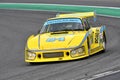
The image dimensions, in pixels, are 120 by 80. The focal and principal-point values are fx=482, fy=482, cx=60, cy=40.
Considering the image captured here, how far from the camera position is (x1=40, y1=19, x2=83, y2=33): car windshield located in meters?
14.3

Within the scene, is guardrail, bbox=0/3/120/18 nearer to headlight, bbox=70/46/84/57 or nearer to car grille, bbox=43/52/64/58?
headlight, bbox=70/46/84/57

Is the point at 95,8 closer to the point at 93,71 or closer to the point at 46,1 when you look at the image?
the point at 46,1

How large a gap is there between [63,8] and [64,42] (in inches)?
759

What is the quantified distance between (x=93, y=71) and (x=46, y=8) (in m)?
22.5

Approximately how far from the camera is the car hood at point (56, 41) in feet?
42.1

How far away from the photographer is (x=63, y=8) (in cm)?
3206

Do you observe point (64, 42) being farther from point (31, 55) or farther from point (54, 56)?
point (31, 55)

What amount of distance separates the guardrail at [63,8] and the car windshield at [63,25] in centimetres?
1185

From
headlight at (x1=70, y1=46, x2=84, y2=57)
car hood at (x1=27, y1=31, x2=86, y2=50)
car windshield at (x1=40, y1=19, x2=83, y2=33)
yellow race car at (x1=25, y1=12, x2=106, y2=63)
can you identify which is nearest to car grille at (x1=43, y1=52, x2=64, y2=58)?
yellow race car at (x1=25, y1=12, x2=106, y2=63)

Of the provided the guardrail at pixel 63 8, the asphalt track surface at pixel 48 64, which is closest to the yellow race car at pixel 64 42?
the asphalt track surface at pixel 48 64

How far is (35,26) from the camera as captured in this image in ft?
82.3

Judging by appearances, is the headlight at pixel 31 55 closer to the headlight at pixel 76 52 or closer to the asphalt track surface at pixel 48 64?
the asphalt track surface at pixel 48 64

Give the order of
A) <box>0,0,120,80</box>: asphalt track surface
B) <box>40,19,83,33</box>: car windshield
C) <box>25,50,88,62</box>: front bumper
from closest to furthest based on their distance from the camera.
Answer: <box>0,0,120,80</box>: asphalt track surface < <box>25,50,88,62</box>: front bumper < <box>40,19,83,33</box>: car windshield

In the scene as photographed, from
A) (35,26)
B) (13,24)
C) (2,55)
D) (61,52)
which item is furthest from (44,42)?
(13,24)
